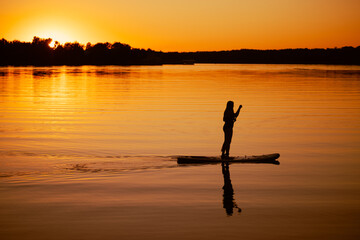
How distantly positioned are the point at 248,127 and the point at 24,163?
1513cm

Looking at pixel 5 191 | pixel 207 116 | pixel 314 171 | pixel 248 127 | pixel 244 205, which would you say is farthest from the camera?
pixel 207 116

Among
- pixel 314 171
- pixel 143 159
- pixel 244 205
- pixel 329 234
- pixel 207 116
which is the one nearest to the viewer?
pixel 329 234

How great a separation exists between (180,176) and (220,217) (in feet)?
15.5

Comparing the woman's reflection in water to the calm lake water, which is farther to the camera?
the woman's reflection in water

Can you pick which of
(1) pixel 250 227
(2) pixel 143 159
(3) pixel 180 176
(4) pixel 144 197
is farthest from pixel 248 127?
(1) pixel 250 227

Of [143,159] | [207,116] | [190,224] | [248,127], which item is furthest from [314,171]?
[207,116]

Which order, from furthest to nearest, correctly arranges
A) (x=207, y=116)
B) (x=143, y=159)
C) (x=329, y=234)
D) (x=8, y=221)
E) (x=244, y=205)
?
1. (x=207, y=116)
2. (x=143, y=159)
3. (x=244, y=205)
4. (x=8, y=221)
5. (x=329, y=234)

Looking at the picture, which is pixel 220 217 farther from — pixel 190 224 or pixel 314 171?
pixel 314 171

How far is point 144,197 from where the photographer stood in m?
14.7

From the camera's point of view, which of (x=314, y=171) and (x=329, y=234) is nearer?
(x=329, y=234)

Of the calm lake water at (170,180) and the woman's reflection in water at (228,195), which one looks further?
the woman's reflection in water at (228,195)

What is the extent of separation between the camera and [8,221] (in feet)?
41.4

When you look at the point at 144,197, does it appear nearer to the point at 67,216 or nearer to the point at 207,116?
the point at 67,216

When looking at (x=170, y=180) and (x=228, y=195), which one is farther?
(x=170, y=180)
